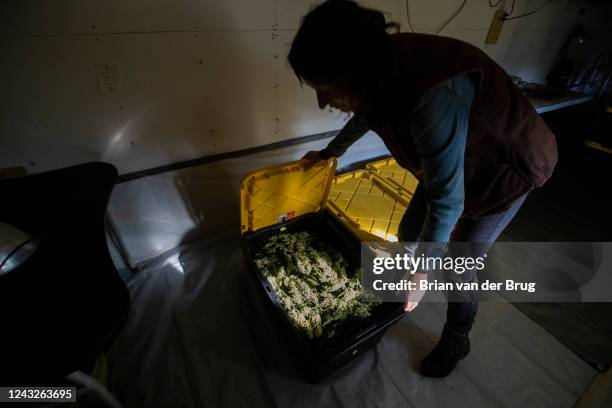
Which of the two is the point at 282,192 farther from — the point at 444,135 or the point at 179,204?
the point at 444,135

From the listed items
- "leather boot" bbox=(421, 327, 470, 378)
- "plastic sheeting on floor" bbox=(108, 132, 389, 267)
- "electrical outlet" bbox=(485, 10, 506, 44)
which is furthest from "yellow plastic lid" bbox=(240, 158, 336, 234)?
"electrical outlet" bbox=(485, 10, 506, 44)

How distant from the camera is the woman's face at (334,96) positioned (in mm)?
471

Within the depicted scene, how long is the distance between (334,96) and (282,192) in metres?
0.68

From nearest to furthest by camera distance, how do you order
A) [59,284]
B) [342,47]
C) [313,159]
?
[342,47]
[59,284]
[313,159]

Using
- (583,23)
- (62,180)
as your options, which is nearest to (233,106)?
(62,180)

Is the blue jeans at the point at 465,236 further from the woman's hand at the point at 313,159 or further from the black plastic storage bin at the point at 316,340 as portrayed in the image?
the woman's hand at the point at 313,159

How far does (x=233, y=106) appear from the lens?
1.21m

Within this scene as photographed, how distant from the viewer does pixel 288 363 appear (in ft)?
3.32

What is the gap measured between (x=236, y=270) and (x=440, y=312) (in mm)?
915

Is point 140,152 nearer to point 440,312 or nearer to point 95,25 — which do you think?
point 95,25

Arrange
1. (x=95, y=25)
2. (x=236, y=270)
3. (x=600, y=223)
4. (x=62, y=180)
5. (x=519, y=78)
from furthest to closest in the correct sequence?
(x=519, y=78) → (x=600, y=223) → (x=236, y=270) → (x=95, y=25) → (x=62, y=180)

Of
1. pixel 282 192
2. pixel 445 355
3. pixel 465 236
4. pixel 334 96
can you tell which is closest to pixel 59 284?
pixel 334 96

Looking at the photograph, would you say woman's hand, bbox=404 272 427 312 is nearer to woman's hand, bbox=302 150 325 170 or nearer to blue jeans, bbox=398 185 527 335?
blue jeans, bbox=398 185 527 335

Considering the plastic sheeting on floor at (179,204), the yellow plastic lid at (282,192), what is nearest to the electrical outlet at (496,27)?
the plastic sheeting on floor at (179,204)
